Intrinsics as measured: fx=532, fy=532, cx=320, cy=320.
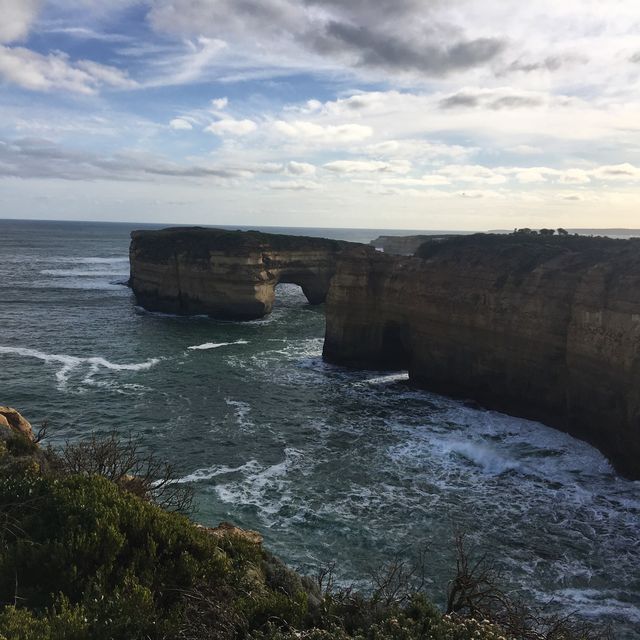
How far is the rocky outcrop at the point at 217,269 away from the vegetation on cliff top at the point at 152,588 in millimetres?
49595

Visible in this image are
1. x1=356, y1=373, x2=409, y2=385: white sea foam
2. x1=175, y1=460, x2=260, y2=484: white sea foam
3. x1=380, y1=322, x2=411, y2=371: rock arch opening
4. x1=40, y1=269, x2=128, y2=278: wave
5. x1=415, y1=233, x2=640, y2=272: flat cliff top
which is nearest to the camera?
x1=175, y1=460, x2=260, y2=484: white sea foam

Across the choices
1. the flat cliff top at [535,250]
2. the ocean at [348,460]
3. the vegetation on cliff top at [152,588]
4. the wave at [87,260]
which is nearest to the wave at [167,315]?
the ocean at [348,460]

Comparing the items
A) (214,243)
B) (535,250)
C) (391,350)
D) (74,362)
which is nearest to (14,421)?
(74,362)

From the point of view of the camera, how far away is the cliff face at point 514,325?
89.0 feet

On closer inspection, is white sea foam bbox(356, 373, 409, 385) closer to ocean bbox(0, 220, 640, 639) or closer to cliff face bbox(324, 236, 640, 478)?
ocean bbox(0, 220, 640, 639)

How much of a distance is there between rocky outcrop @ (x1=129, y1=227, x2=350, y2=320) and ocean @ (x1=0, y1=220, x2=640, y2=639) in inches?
580

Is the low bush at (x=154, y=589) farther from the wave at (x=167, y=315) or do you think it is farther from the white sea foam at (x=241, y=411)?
the wave at (x=167, y=315)

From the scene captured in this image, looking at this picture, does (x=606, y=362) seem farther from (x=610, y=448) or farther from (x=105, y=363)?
(x=105, y=363)

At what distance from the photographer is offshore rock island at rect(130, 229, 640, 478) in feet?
89.0

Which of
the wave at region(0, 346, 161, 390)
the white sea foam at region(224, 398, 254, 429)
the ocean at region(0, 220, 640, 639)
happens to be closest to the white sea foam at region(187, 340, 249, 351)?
the ocean at region(0, 220, 640, 639)

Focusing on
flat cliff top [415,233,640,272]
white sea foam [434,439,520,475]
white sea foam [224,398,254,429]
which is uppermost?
flat cliff top [415,233,640,272]

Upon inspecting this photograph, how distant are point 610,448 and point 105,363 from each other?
33924mm

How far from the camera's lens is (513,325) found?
3319 cm

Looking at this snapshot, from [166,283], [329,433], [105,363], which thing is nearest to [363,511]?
[329,433]
